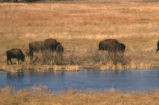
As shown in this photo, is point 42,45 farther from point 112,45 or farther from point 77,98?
point 77,98

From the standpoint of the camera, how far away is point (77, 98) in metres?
11.8

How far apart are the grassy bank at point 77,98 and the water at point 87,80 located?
135 centimetres

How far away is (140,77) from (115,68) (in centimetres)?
192

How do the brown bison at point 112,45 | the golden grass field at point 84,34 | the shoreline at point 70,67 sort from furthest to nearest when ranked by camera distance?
the brown bison at point 112,45
the golden grass field at point 84,34
the shoreline at point 70,67

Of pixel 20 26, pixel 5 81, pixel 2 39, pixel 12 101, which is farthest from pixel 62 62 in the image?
pixel 20 26

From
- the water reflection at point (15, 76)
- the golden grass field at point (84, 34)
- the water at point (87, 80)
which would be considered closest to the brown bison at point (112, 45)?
the golden grass field at point (84, 34)

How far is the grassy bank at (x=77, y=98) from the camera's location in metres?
11.2

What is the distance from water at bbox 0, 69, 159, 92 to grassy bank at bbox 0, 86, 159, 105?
1353 mm

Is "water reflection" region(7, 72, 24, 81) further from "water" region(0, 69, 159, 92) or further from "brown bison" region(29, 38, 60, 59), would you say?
"brown bison" region(29, 38, 60, 59)

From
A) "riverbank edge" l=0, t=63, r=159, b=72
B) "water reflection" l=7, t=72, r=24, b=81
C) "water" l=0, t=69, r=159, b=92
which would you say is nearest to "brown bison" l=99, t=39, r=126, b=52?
"riverbank edge" l=0, t=63, r=159, b=72

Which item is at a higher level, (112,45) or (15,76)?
(15,76)

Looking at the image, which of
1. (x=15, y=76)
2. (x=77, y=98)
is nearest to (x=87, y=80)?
(x=15, y=76)

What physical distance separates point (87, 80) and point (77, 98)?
3872mm

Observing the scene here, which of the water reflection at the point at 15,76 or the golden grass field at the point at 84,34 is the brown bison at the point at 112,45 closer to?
the golden grass field at the point at 84,34
